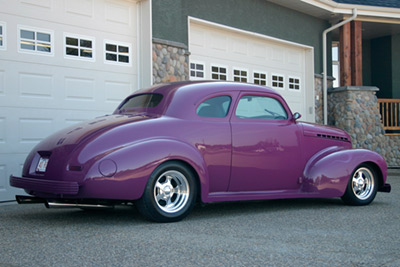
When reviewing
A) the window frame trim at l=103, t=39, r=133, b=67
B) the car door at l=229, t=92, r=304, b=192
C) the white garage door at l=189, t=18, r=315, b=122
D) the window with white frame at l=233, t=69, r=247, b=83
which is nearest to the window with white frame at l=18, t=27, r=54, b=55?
the window frame trim at l=103, t=39, r=133, b=67

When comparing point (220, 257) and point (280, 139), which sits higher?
point (280, 139)

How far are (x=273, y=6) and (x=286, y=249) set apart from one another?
10178mm

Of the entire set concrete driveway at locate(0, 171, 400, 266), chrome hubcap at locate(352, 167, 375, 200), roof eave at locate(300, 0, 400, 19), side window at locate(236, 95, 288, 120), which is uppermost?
roof eave at locate(300, 0, 400, 19)

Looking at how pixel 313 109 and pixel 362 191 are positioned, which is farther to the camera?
pixel 313 109

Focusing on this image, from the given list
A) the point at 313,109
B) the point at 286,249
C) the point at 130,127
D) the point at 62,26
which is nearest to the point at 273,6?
the point at 313,109

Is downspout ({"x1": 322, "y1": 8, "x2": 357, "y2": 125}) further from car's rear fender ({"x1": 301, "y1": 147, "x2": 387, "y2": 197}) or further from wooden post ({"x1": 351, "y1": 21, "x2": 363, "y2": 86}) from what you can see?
car's rear fender ({"x1": 301, "y1": 147, "x2": 387, "y2": 197})

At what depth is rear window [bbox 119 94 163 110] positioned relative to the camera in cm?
587

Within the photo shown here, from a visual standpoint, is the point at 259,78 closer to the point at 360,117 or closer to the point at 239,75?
the point at 239,75

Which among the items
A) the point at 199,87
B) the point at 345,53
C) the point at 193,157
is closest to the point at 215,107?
the point at 199,87

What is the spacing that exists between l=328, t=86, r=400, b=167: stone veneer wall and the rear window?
8955mm

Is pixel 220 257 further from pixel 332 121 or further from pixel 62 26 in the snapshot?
pixel 332 121

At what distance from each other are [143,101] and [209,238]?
7.58ft

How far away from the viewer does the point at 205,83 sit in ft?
19.9

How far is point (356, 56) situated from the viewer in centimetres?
1460
